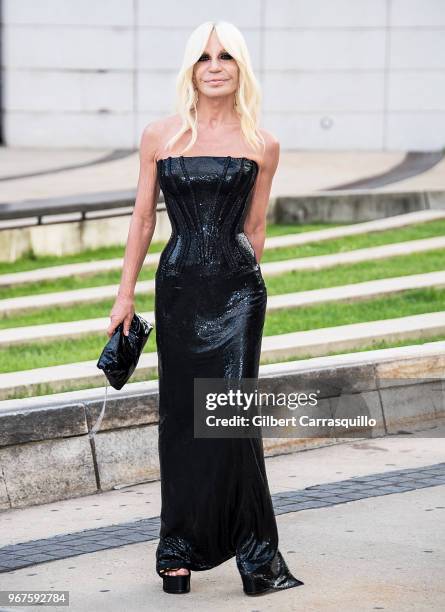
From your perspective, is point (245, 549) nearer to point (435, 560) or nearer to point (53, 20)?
point (435, 560)

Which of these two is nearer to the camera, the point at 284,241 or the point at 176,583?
the point at 176,583

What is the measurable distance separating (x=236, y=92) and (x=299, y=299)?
227 inches

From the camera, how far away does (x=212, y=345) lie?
5.45m


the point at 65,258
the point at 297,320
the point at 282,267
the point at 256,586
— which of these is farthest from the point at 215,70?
the point at 65,258

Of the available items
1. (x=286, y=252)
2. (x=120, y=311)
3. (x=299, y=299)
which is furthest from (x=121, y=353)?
(x=286, y=252)

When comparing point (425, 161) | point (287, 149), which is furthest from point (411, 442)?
point (287, 149)

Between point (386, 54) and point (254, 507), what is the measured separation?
56.6 feet

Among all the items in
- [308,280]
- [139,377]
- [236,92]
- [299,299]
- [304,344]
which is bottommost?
[139,377]

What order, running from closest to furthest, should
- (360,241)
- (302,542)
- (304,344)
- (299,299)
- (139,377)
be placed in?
(302,542), (139,377), (304,344), (299,299), (360,241)

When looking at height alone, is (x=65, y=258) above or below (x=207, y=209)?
below

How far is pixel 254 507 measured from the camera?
5.48 m

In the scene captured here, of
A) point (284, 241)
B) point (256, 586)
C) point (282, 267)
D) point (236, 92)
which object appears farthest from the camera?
point (284, 241)

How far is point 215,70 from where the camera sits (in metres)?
5.41

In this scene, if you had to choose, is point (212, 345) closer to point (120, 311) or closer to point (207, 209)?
point (120, 311)
